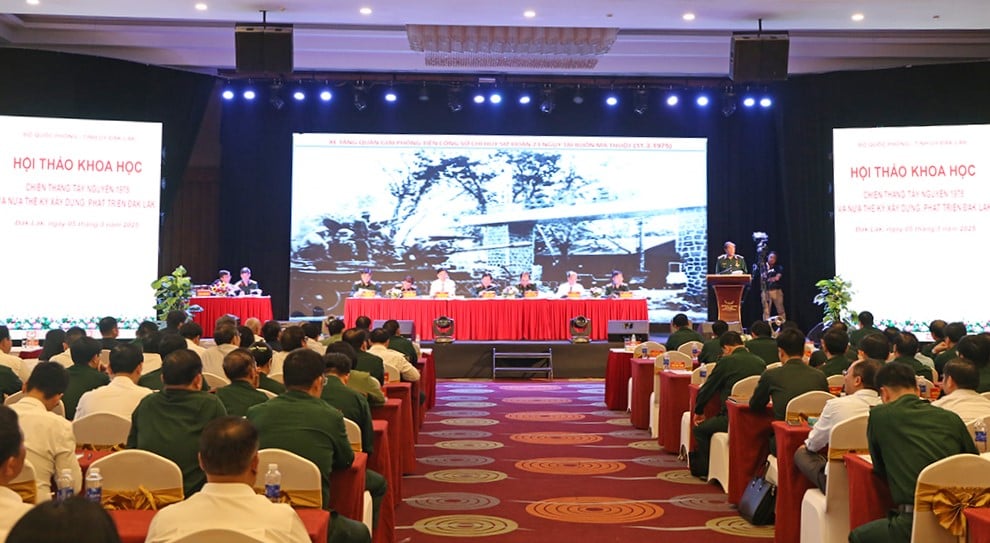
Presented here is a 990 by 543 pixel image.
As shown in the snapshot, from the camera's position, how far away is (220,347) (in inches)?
242

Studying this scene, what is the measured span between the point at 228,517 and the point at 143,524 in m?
0.68

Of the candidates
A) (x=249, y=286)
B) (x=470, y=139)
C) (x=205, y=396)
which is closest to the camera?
(x=205, y=396)

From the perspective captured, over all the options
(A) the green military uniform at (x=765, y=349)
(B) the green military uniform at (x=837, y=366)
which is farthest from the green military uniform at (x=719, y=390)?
(A) the green military uniform at (x=765, y=349)

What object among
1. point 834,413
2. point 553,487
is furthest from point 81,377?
point 834,413

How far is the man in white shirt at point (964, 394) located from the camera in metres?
3.72

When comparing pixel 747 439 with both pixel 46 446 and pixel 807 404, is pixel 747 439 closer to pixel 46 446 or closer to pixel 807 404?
pixel 807 404

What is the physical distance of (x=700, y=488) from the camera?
585 centimetres

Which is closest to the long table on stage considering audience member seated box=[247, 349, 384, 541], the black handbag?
the black handbag

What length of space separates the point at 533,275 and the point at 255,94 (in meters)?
5.62

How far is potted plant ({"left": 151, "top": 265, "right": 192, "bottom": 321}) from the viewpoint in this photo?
12.6 metres

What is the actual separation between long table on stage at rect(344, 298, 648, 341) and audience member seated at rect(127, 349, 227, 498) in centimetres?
949

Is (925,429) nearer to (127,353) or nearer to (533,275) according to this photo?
(127,353)

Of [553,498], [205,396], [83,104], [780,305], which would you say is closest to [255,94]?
[83,104]

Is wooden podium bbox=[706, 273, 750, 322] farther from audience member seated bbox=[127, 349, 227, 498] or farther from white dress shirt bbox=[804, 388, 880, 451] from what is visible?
audience member seated bbox=[127, 349, 227, 498]
